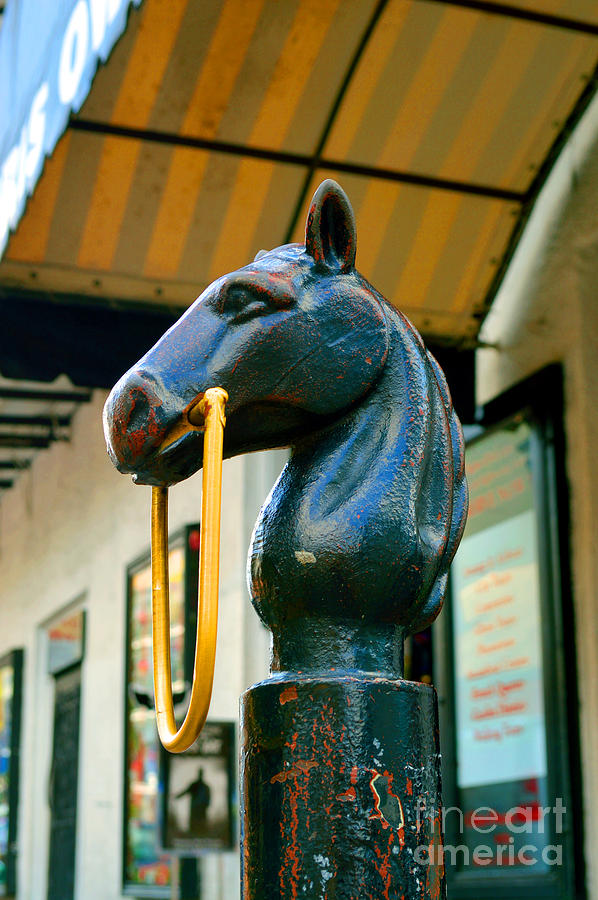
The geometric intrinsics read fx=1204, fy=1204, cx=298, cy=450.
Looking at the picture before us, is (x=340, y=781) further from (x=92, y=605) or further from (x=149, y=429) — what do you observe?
(x=92, y=605)

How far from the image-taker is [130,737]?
8.34 metres

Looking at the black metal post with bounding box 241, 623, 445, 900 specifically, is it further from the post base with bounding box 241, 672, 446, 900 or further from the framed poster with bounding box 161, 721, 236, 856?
the framed poster with bounding box 161, 721, 236, 856

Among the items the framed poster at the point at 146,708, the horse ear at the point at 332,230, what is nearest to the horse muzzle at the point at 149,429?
the horse ear at the point at 332,230

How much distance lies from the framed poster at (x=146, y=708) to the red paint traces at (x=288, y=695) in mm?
5547

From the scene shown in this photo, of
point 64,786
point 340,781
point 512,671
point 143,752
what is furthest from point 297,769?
point 64,786

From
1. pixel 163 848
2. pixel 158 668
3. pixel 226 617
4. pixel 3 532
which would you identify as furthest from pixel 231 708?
pixel 3 532

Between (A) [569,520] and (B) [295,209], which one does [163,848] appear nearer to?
(A) [569,520]

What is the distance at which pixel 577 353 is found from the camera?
505 centimetres

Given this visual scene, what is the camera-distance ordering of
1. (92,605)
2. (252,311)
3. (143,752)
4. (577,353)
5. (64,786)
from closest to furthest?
(252,311) → (577,353) → (143,752) → (92,605) → (64,786)

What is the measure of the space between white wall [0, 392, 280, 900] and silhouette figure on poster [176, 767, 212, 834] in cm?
70

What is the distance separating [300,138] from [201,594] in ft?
12.6

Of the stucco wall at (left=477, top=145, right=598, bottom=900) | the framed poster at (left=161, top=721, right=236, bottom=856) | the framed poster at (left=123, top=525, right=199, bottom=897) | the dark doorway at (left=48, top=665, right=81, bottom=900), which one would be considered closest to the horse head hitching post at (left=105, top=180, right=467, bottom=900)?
the stucco wall at (left=477, top=145, right=598, bottom=900)

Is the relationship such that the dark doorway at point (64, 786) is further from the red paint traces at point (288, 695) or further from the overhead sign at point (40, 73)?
the red paint traces at point (288, 695)

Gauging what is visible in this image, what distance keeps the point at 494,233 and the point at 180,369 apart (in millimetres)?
4088
